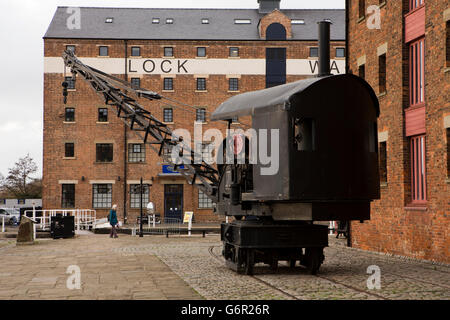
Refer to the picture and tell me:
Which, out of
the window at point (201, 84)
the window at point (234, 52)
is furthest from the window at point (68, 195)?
the window at point (234, 52)

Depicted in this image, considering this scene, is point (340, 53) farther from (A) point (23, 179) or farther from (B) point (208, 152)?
(A) point (23, 179)

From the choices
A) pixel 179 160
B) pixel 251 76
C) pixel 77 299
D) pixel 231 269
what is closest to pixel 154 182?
pixel 251 76

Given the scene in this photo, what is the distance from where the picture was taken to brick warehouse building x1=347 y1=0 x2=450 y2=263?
15.9 metres

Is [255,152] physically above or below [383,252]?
above

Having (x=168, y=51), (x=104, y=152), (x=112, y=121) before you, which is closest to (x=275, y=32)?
(x=168, y=51)

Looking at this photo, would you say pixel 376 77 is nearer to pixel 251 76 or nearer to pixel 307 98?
pixel 307 98

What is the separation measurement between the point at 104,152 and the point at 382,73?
29.5m

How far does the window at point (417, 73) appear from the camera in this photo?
17.4m

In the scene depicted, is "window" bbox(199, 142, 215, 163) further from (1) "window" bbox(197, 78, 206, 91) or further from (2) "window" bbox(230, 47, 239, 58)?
(2) "window" bbox(230, 47, 239, 58)

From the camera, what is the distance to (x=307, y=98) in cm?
1183

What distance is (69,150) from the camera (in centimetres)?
4556

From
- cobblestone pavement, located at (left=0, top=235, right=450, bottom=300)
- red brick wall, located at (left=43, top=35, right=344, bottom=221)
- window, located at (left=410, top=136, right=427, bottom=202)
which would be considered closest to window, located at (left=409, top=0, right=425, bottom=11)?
window, located at (left=410, top=136, right=427, bottom=202)

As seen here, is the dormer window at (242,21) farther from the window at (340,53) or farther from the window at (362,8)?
the window at (362,8)
